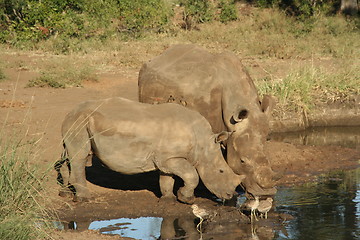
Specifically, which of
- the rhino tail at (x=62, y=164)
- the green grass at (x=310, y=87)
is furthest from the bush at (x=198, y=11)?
the rhino tail at (x=62, y=164)

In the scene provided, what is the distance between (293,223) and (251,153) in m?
1.24

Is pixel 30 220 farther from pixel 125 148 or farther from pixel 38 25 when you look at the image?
pixel 38 25

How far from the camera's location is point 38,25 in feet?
78.0

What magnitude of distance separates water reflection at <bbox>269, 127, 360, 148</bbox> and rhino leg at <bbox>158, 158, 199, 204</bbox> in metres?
5.30

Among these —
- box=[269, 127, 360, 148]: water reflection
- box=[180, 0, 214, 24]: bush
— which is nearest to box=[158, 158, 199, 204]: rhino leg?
box=[269, 127, 360, 148]: water reflection

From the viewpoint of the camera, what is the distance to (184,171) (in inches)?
392

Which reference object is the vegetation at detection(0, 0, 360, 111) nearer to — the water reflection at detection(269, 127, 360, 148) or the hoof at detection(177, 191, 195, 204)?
the water reflection at detection(269, 127, 360, 148)

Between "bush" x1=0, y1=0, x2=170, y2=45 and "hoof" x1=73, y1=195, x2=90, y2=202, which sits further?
"bush" x1=0, y1=0, x2=170, y2=45

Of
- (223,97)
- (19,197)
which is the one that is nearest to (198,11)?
(223,97)

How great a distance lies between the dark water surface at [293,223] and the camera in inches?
362

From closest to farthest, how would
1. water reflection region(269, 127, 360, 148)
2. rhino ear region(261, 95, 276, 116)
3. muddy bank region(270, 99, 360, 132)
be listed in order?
rhino ear region(261, 95, 276, 116) < water reflection region(269, 127, 360, 148) < muddy bank region(270, 99, 360, 132)

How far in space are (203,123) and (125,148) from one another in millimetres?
1157

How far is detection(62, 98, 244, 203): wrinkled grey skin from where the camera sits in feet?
32.3

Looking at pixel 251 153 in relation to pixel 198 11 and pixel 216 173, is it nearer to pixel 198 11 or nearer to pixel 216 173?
pixel 216 173
